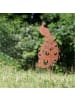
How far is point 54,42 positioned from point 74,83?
0.56 metres

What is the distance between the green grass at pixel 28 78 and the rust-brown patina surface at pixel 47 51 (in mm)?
107

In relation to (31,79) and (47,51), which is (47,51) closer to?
(47,51)

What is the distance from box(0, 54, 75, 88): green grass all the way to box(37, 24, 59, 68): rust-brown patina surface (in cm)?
11

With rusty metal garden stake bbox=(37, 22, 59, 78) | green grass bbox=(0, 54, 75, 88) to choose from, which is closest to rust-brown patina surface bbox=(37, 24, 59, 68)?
rusty metal garden stake bbox=(37, 22, 59, 78)

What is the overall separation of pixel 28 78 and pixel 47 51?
1.32 ft

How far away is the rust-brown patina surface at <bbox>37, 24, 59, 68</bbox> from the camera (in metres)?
10.5

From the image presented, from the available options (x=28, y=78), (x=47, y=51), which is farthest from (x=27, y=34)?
(x=28, y=78)

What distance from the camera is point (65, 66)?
1053 cm

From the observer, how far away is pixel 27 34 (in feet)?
34.4

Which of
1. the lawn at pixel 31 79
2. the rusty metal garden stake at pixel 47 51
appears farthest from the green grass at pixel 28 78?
the rusty metal garden stake at pixel 47 51

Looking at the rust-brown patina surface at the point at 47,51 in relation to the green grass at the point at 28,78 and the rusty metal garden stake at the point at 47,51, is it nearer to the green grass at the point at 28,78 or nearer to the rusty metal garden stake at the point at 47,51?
the rusty metal garden stake at the point at 47,51

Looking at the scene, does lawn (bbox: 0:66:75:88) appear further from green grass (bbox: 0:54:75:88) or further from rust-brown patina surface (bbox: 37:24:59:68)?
rust-brown patina surface (bbox: 37:24:59:68)
